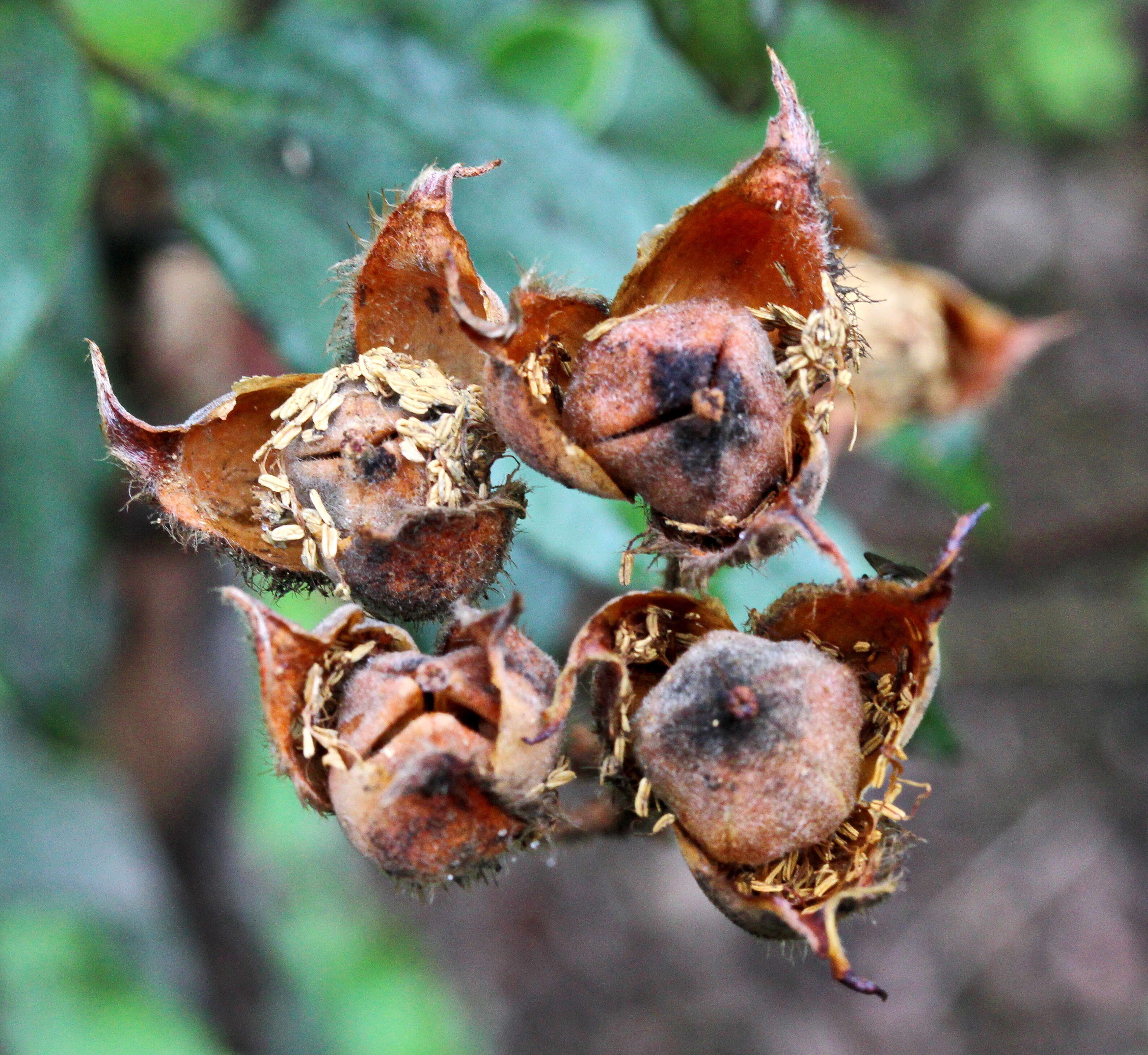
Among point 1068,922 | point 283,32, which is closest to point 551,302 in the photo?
point 283,32

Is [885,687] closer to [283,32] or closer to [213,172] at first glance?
[213,172]

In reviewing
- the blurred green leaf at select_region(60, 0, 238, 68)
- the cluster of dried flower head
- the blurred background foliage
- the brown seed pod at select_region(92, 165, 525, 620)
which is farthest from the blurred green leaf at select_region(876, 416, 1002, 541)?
the blurred green leaf at select_region(60, 0, 238, 68)

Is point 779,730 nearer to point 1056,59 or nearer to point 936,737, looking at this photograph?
point 936,737

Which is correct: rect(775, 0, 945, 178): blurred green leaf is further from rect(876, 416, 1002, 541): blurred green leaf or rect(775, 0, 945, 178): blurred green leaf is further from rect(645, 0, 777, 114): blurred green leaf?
rect(645, 0, 777, 114): blurred green leaf

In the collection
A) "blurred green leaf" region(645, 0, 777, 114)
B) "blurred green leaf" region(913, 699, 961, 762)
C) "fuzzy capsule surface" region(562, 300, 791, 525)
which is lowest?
"blurred green leaf" region(913, 699, 961, 762)

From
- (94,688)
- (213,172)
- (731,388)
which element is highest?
(731,388)

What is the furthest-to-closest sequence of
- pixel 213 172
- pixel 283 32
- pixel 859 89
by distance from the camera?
pixel 859 89
pixel 283 32
pixel 213 172
